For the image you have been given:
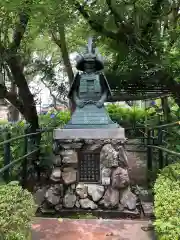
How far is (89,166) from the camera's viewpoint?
16.5 feet

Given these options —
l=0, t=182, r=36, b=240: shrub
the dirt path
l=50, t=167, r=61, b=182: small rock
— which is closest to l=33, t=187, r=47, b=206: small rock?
l=50, t=167, r=61, b=182: small rock

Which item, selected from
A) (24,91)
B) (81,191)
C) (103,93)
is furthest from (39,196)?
(24,91)

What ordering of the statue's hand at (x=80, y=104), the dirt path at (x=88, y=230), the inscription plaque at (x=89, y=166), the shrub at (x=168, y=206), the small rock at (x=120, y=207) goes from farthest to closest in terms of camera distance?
the statue's hand at (x=80, y=104) < the inscription plaque at (x=89, y=166) < the small rock at (x=120, y=207) < the dirt path at (x=88, y=230) < the shrub at (x=168, y=206)

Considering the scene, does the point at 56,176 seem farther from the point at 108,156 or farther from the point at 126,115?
the point at 126,115

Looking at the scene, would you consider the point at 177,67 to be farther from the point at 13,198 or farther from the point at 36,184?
the point at 36,184

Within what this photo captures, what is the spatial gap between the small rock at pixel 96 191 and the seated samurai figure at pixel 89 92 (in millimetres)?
1086

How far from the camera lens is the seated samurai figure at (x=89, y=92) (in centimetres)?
512

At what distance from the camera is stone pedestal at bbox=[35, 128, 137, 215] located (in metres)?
4.77

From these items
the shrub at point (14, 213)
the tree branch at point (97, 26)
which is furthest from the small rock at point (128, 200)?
the tree branch at point (97, 26)

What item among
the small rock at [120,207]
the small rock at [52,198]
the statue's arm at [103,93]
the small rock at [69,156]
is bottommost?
the small rock at [120,207]

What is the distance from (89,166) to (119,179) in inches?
22.7

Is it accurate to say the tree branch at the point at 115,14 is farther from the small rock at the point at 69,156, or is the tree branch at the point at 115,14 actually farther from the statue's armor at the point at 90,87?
the small rock at the point at 69,156

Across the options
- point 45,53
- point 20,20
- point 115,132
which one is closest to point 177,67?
point 115,132

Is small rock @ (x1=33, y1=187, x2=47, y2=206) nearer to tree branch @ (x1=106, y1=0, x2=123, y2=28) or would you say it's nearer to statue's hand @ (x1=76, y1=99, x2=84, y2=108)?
statue's hand @ (x1=76, y1=99, x2=84, y2=108)
